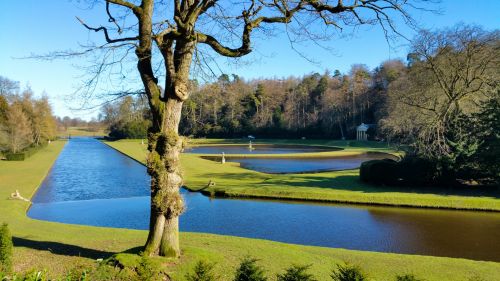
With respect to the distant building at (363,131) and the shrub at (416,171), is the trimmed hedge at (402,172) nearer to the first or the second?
the shrub at (416,171)

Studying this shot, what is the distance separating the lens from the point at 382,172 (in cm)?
2355

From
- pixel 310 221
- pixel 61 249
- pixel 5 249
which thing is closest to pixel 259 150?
pixel 310 221

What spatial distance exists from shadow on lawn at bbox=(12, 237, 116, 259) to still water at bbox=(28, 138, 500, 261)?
478cm

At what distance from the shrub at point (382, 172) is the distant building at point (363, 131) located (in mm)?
47710

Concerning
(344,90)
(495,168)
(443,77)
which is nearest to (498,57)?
(443,77)

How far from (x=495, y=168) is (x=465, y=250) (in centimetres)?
1062

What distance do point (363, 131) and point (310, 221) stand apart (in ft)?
190

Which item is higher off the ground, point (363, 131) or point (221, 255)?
point (363, 131)

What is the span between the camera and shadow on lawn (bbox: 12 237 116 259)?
946 cm

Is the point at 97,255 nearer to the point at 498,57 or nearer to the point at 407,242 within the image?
the point at 407,242

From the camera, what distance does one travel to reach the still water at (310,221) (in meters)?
13.2

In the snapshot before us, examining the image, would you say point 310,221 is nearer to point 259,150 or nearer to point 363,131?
point 259,150

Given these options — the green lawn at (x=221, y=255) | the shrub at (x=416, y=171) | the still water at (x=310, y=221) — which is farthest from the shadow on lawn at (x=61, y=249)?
the shrub at (x=416, y=171)

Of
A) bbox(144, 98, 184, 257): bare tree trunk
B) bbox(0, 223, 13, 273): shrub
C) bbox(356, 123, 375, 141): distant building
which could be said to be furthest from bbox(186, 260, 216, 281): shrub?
bbox(356, 123, 375, 141): distant building
